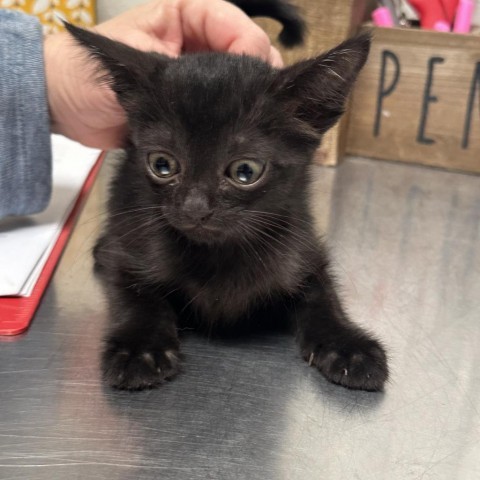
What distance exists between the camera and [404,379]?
0.79m

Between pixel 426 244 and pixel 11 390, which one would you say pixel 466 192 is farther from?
pixel 11 390

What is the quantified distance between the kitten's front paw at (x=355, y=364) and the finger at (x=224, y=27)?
496mm

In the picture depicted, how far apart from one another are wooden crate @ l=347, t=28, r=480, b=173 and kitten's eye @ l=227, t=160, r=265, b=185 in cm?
90

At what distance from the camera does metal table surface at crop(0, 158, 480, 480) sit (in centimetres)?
63

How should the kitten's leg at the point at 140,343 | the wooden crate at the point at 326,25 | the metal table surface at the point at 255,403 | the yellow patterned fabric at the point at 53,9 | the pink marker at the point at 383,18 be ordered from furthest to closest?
the yellow patterned fabric at the point at 53,9 < the pink marker at the point at 383,18 < the wooden crate at the point at 326,25 < the kitten's leg at the point at 140,343 < the metal table surface at the point at 255,403

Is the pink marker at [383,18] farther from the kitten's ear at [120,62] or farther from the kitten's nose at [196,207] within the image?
the kitten's nose at [196,207]

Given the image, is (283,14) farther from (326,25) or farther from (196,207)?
(196,207)

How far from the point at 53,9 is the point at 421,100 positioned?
3.71 ft

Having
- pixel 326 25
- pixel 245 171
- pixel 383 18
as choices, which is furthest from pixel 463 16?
pixel 245 171

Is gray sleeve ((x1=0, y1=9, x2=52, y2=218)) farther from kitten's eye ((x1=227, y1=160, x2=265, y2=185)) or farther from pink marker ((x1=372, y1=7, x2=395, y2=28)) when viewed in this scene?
pink marker ((x1=372, y1=7, x2=395, y2=28))

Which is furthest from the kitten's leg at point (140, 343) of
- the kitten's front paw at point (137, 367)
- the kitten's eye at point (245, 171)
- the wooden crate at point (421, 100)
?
the wooden crate at point (421, 100)

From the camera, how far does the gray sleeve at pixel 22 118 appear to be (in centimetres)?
105

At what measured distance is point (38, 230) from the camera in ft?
3.70

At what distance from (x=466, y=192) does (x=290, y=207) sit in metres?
0.80
